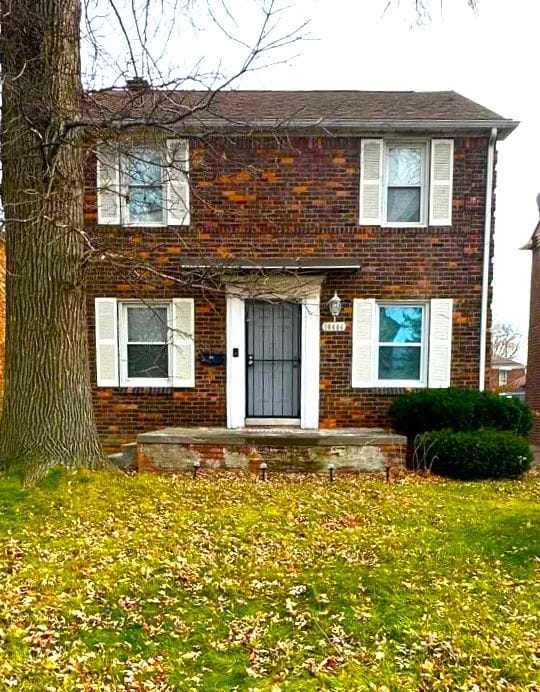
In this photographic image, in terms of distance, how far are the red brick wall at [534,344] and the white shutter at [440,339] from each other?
711 centimetres

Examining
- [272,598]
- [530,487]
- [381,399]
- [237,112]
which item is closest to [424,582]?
[272,598]

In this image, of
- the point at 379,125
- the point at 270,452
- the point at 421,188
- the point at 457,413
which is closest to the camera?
the point at 270,452

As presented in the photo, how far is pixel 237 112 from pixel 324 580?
7221 mm

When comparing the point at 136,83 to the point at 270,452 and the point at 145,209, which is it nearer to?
the point at 145,209

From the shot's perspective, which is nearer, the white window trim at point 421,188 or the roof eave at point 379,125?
the roof eave at point 379,125

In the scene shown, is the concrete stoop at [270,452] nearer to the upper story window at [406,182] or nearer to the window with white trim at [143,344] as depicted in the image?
the window with white trim at [143,344]

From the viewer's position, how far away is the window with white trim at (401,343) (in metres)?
7.72

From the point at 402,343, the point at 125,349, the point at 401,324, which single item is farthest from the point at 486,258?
the point at 125,349

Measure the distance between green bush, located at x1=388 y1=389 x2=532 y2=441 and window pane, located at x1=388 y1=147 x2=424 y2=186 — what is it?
338cm

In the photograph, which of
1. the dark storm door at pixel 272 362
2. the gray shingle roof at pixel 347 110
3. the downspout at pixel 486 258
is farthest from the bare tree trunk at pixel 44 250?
the downspout at pixel 486 258

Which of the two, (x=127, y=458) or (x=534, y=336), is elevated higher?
(x=534, y=336)

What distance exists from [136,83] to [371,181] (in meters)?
4.08

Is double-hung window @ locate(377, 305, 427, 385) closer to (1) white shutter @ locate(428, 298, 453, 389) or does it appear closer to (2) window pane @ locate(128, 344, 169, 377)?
(1) white shutter @ locate(428, 298, 453, 389)

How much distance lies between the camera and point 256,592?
9.78ft
